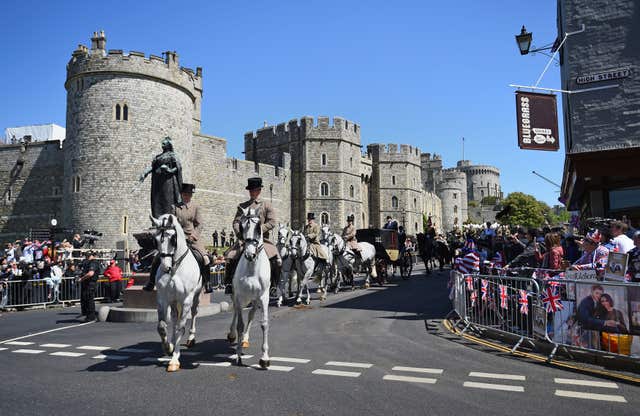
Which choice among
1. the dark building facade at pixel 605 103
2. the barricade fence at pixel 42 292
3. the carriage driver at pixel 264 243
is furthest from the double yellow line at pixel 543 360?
the barricade fence at pixel 42 292

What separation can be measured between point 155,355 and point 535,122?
39.1 feet

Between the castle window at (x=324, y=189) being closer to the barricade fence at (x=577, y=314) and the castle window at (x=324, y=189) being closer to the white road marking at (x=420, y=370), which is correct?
the barricade fence at (x=577, y=314)

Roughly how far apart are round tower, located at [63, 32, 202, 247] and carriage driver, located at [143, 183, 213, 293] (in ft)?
96.8

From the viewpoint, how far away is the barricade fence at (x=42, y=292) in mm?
16250

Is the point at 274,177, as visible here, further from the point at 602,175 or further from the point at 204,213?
the point at 602,175

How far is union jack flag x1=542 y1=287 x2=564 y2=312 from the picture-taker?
7.54 meters

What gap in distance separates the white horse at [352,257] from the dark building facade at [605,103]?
7.72m

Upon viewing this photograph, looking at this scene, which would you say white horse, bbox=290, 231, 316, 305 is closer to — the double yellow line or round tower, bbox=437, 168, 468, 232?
the double yellow line

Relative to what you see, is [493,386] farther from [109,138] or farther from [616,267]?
[109,138]

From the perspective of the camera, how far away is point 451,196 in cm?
10681

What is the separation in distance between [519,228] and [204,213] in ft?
119

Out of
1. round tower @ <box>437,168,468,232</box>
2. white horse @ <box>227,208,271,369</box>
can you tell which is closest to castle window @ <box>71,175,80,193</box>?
white horse @ <box>227,208,271,369</box>

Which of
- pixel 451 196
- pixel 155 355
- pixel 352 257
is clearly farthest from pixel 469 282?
pixel 451 196

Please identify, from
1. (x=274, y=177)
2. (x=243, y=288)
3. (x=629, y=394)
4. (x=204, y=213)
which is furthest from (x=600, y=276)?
(x=274, y=177)
